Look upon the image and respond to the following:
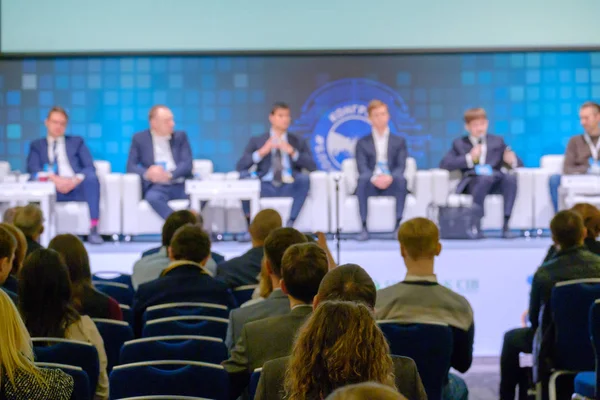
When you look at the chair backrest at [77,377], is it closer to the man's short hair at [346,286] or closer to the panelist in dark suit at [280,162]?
the man's short hair at [346,286]

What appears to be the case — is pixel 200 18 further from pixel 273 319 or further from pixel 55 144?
pixel 273 319

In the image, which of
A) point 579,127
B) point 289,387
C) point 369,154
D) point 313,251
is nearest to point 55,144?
point 369,154

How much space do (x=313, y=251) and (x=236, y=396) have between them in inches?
20.8

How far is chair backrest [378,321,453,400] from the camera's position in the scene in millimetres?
3205

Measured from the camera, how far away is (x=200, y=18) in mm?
9680

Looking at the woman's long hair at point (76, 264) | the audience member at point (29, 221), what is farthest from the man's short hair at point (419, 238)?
the audience member at point (29, 221)

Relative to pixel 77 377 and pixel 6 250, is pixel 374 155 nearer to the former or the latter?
pixel 6 250

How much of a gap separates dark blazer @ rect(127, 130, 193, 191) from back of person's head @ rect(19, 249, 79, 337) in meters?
5.45

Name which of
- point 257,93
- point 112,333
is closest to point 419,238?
point 112,333

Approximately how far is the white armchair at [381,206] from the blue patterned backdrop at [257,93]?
48.7 inches

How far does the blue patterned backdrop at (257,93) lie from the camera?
9.80m

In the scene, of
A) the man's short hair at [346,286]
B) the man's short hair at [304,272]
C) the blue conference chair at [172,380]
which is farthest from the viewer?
the man's short hair at [304,272]

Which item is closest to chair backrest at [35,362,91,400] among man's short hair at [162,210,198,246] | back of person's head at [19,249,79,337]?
back of person's head at [19,249,79,337]

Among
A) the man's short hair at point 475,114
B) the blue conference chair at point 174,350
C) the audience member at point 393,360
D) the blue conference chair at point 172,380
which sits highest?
the man's short hair at point 475,114
